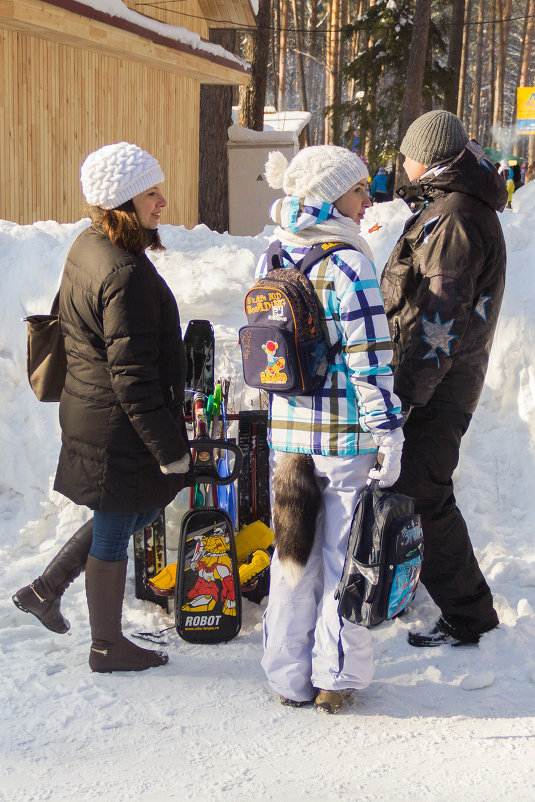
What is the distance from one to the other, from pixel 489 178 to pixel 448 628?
6.11 ft

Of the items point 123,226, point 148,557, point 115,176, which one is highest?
point 115,176

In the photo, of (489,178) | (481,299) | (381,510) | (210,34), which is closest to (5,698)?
(381,510)

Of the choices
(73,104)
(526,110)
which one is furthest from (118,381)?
(526,110)

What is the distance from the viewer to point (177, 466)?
10.0ft

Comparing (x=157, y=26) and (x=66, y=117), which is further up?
(x=157, y=26)

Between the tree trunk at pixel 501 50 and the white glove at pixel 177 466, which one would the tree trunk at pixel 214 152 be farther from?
the tree trunk at pixel 501 50

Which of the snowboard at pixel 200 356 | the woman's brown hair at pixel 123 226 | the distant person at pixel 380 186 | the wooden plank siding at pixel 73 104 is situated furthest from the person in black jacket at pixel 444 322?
the distant person at pixel 380 186

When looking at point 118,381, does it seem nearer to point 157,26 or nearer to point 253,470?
point 253,470

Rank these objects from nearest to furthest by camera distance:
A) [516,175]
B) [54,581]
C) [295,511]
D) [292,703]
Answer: [295,511]
[292,703]
[54,581]
[516,175]

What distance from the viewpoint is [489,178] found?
333 centimetres

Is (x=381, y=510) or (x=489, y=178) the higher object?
(x=489, y=178)

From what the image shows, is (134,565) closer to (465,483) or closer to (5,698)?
(5,698)

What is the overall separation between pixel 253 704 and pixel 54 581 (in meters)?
0.96

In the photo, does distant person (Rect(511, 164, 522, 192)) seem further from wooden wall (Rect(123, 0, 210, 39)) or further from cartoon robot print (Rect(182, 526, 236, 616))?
cartoon robot print (Rect(182, 526, 236, 616))
